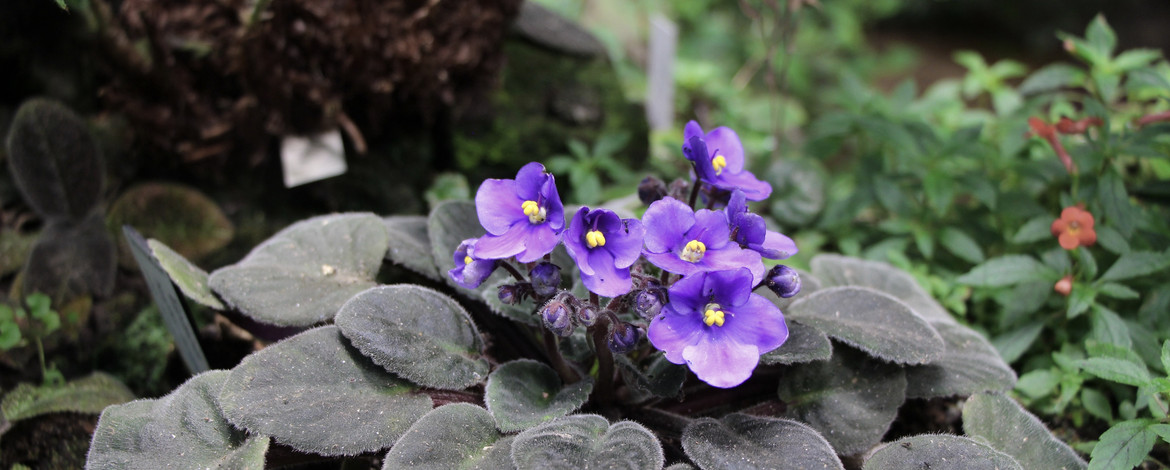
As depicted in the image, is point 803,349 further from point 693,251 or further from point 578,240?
point 578,240

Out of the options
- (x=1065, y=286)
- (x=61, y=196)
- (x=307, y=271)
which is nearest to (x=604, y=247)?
(x=307, y=271)

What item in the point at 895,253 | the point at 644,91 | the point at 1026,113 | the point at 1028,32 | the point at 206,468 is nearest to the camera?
the point at 206,468

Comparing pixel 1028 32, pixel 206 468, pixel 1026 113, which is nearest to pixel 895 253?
pixel 1026 113

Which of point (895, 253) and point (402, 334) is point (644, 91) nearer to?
point (895, 253)

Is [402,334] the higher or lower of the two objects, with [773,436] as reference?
higher

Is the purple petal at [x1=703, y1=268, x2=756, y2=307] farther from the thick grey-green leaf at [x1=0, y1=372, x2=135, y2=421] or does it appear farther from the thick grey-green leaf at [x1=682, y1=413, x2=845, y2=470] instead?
the thick grey-green leaf at [x1=0, y1=372, x2=135, y2=421]

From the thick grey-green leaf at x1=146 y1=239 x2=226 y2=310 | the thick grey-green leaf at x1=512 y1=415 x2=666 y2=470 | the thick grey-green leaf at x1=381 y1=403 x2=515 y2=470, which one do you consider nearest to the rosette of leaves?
the thick grey-green leaf at x1=146 y1=239 x2=226 y2=310
